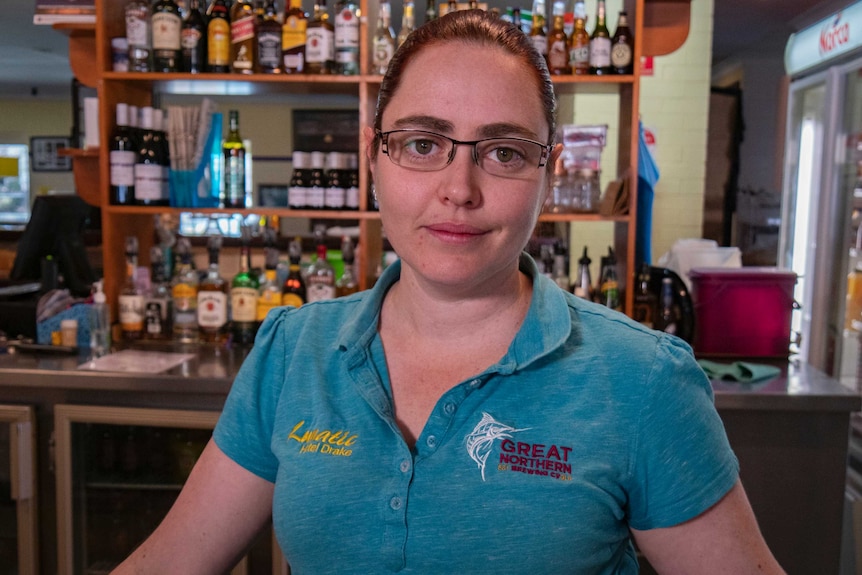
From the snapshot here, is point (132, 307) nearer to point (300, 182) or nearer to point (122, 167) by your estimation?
point (122, 167)

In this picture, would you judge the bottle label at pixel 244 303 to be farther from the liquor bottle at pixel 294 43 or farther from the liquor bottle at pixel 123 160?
the liquor bottle at pixel 294 43

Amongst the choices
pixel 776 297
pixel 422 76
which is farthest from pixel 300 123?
pixel 422 76

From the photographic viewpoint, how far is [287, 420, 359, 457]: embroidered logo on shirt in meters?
1.03

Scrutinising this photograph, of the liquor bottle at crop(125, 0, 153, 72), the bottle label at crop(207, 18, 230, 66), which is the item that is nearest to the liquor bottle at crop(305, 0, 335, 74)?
the bottle label at crop(207, 18, 230, 66)

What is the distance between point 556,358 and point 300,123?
10224 mm

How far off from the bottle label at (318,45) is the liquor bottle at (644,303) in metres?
1.28

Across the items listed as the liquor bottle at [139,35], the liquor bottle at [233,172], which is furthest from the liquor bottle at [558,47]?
the liquor bottle at [139,35]

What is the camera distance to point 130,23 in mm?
2557

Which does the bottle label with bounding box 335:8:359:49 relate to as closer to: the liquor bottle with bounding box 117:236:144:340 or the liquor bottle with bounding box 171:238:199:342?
the liquor bottle with bounding box 171:238:199:342

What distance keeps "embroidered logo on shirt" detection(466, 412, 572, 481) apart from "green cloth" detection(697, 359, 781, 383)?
4.70ft

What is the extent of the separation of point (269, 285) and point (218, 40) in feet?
2.74

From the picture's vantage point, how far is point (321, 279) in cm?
263

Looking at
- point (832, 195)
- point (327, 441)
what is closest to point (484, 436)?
point (327, 441)

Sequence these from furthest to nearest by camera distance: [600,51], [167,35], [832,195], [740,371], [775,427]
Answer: [832,195], [167,35], [600,51], [740,371], [775,427]
